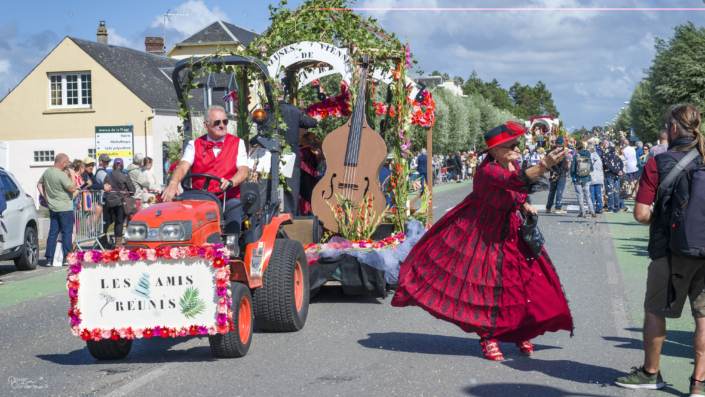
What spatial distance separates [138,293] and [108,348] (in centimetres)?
67

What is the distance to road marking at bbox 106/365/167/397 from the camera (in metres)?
4.71

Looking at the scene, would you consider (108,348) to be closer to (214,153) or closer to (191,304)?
(191,304)

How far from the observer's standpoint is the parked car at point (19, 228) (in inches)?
437

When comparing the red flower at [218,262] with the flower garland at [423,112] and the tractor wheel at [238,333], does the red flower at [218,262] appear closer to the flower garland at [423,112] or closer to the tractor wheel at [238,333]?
the tractor wheel at [238,333]

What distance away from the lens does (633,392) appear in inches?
183

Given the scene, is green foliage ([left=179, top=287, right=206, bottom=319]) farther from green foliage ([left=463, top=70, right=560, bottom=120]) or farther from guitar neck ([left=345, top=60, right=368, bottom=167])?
green foliage ([left=463, top=70, right=560, bottom=120])

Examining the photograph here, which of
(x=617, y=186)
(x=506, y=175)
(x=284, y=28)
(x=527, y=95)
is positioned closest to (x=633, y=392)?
(x=506, y=175)

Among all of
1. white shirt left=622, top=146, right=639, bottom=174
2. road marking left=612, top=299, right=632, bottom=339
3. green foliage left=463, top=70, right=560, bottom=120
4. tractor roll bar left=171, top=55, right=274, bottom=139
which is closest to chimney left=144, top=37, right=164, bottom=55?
white shirt left=622, top=146, right=639, bottom=174

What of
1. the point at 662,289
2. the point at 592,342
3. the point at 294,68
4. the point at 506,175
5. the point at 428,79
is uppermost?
the point at 428,79

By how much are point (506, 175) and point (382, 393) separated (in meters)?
1.73

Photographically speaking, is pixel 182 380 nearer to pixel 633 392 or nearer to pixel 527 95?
A: pixel 633 392

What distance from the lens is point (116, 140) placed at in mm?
24297

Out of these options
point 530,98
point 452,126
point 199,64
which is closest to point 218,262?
point 199,64

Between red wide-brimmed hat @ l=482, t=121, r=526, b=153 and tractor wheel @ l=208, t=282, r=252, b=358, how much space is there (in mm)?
2157
